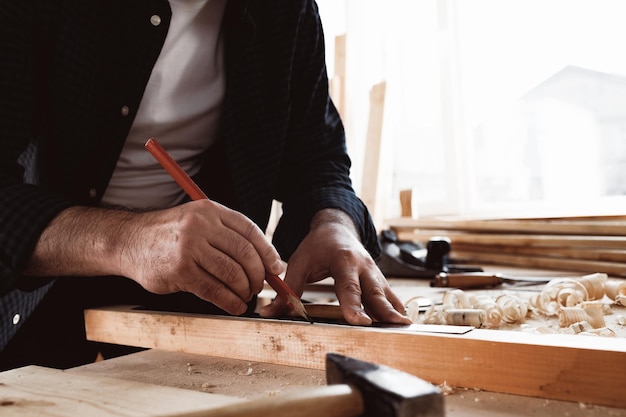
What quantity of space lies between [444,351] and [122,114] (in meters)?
0.92

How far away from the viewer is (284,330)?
33.9 inches

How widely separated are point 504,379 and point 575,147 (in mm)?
2535

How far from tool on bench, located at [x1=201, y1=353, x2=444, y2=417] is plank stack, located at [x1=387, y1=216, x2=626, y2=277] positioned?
1646 millimetres

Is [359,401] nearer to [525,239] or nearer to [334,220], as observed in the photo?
[334,220]

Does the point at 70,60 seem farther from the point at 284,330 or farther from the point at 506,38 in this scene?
the point at 506,38

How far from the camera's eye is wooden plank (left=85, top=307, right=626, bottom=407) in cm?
65

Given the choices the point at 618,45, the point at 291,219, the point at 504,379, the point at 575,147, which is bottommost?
the point at 504,379

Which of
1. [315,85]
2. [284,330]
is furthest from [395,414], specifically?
[315,85]

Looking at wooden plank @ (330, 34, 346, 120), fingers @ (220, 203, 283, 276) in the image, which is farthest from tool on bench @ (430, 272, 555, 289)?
wooden plank @ (330, 34, 346, 120)

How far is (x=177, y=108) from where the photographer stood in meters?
1.42

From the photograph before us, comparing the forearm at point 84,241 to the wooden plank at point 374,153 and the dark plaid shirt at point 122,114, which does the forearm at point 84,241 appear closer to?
the dark plaid shirt at point 122,114

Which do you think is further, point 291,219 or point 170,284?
point 291,219

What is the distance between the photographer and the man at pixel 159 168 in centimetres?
97

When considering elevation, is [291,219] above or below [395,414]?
above
